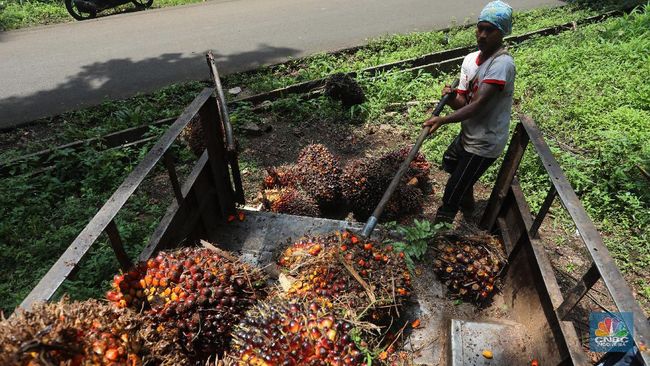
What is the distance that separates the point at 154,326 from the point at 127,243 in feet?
8.45

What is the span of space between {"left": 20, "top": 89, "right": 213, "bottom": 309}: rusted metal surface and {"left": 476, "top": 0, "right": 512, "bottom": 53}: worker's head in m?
2.56

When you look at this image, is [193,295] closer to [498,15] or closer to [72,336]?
[72,336]

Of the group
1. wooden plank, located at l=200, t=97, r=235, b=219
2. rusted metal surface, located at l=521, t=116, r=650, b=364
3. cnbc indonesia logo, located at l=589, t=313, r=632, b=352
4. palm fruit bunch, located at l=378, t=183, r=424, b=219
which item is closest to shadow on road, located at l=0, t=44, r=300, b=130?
wooden plank, located at l=200, t=97, r=235, b=219

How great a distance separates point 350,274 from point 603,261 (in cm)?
144

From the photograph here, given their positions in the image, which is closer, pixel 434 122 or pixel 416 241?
pixel 416 241

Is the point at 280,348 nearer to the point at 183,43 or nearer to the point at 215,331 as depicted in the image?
the point at 215,331

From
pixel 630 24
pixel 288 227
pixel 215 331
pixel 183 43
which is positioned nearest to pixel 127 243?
pixel 288 227

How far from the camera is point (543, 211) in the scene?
2.82m

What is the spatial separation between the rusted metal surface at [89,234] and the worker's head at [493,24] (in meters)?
2.56

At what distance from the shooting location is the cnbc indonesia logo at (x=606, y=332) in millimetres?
2904

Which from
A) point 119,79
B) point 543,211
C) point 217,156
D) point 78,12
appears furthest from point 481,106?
point 78,12

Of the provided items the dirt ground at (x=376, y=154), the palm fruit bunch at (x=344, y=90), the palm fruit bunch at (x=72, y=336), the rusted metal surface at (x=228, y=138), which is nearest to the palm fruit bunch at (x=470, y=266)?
the dirt ground at (x=376, y=154)

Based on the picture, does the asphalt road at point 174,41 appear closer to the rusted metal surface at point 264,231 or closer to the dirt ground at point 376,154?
the dirt ground at point 376,154

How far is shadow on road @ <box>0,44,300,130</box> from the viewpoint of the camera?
736 centimetres
